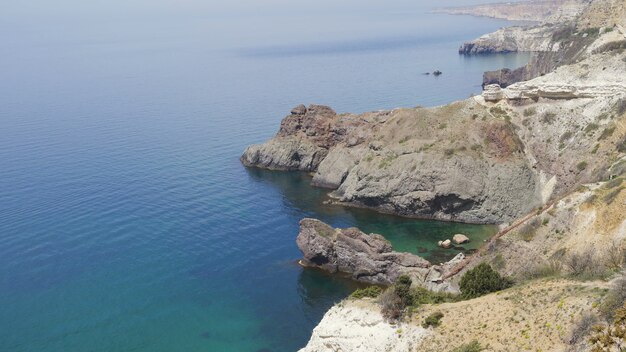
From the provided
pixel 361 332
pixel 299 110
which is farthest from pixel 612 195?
pixel 299 110

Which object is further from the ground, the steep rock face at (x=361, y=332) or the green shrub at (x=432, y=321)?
the green shrub at (x=432, y=321)

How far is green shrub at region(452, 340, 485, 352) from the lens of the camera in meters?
37.9

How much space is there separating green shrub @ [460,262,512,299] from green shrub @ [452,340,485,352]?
309 inches

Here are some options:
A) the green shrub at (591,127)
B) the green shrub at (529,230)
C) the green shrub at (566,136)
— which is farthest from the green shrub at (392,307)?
the green shrub at (566,136)

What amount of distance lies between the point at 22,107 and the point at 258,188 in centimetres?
10392

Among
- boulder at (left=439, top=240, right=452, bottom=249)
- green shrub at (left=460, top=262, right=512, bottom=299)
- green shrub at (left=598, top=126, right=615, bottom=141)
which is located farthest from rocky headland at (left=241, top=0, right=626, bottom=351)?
boulder at (left=439, top=240, right=452, bottom=249)

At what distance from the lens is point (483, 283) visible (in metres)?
46.4

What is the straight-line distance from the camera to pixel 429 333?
41281 millimetres

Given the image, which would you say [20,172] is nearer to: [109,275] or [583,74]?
[109,275]

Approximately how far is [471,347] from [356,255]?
3588cm

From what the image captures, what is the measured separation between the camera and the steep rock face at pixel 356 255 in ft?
232

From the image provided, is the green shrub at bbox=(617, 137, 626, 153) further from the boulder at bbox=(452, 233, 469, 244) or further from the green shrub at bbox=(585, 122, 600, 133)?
the boulder at bbox=(452, 233, 469, 244)

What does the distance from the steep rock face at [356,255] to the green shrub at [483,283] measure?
18583 mm

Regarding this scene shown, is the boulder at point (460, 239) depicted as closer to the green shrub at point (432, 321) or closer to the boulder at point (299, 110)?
the green shrub at point (432, 321)
